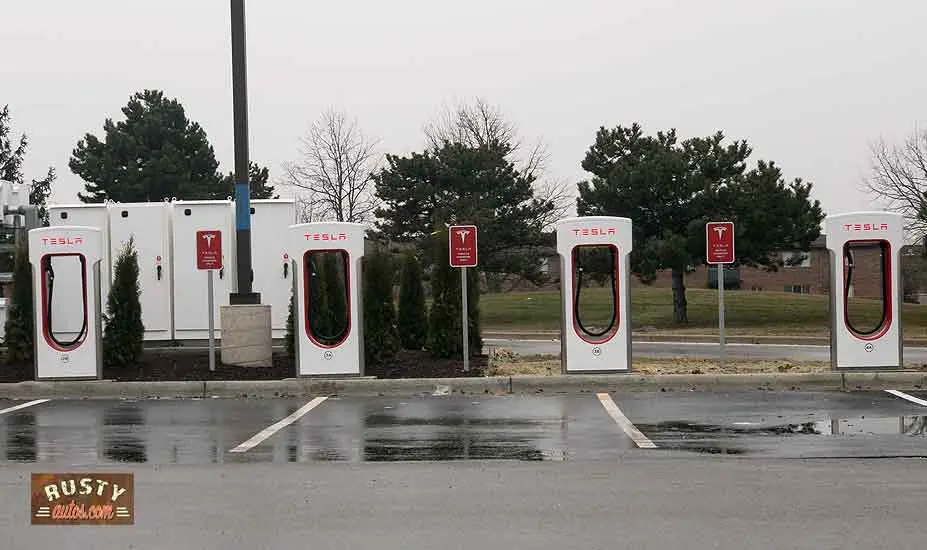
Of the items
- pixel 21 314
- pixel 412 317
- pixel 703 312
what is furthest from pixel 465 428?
pixel 703 312

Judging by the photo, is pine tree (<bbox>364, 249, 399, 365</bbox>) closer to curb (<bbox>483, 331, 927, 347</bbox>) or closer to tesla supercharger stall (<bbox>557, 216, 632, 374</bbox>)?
tesla supercharger stall (<bbox>557, 216, 632, 374</bbox>)

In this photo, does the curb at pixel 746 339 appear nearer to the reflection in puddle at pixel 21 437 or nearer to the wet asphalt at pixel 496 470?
the wet asphalt at pixel 496 470

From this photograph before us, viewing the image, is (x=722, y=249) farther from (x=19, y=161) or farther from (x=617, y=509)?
(x=19, y=161)

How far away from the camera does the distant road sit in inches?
822

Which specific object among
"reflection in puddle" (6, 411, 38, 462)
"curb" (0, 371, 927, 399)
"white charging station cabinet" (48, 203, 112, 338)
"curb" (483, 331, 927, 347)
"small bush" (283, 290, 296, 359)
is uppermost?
"white charging station cabinet" (48, 203, 112, 338)

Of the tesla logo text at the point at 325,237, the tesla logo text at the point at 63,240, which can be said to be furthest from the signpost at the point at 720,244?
the tesla logo text at the point at 63,240

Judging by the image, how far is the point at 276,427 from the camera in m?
12.3

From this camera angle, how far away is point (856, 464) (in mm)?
9312

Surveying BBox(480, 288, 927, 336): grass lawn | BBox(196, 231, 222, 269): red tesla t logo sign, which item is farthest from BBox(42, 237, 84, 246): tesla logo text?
BBox(480, 288, 927, 336): grass lawn

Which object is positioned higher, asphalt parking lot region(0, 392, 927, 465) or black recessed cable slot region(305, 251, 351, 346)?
black recessed cable slot region(305, 251, 351, 346)

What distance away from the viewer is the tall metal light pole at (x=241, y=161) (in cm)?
1714

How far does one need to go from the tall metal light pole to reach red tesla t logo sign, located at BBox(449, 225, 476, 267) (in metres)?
3.13

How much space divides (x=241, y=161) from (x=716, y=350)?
10.7 meters

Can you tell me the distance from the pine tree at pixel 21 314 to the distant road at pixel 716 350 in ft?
29.5
